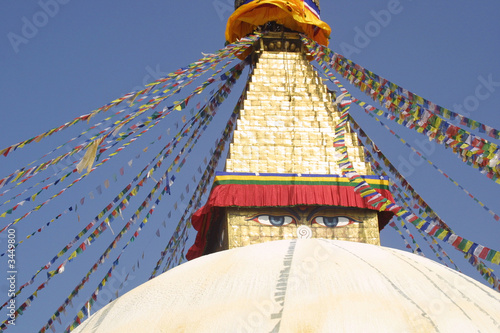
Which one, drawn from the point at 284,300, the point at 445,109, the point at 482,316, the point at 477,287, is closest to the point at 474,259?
the point at 445,109

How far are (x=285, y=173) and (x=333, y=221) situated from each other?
36.6 inches

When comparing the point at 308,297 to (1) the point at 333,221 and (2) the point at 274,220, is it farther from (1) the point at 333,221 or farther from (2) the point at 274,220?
(1) the point at 333,221

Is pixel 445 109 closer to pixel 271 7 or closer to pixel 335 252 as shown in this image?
pixel 335 252

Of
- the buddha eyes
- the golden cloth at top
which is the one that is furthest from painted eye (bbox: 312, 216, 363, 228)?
the golden cloth at top

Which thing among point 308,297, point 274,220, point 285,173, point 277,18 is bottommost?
point 274,220

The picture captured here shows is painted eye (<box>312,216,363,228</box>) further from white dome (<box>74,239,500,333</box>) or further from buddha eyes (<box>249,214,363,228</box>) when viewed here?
white dome (<box>74,239,500,333</box>)

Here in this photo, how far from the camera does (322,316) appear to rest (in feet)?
13.4

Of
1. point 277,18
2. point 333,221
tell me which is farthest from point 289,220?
point 277,18

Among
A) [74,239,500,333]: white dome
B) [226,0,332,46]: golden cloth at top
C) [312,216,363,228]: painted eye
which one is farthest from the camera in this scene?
[226,0,332,46]: golden cloth at top

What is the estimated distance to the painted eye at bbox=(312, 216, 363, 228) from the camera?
9391 millimetres

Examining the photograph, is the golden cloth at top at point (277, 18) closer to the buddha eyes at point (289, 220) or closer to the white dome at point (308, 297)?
the buddha eyes at point (289, 220)

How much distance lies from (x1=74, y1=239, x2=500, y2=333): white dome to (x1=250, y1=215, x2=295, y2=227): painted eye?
13.5ft

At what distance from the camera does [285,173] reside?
31.4ft

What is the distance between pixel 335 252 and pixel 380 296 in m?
0.71
